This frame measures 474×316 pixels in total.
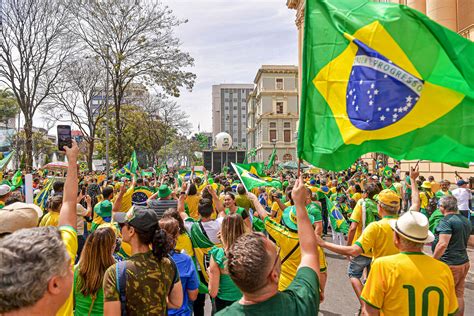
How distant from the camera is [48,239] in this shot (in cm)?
171

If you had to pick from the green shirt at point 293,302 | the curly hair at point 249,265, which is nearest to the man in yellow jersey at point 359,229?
the green shirt at point 293,302

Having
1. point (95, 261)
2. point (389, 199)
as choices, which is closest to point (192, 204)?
point (389, 199)

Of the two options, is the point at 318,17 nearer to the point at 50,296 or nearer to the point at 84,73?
the point at 50,296

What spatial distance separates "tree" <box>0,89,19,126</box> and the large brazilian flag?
172 ft

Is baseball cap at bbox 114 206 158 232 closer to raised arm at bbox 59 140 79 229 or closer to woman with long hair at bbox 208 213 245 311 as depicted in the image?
raised arm at bbox 59 140 79 229

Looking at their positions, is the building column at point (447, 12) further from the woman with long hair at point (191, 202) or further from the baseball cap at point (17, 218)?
the baseball cap at point (17, 218)

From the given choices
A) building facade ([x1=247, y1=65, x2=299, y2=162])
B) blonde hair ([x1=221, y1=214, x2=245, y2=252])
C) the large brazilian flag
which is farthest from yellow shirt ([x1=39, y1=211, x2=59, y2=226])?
building facade ([x1=247, y1=65, x2=299, y2=162])

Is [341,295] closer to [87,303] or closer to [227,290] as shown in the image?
[227,290]

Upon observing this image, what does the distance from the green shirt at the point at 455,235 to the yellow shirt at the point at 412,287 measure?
235 cm

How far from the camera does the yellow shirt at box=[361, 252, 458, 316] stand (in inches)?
115

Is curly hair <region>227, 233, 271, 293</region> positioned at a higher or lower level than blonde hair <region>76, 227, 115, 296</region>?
higher

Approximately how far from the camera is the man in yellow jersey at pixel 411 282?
293 centimetres

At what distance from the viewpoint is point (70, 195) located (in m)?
3.09

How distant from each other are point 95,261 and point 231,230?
1.34 metres
